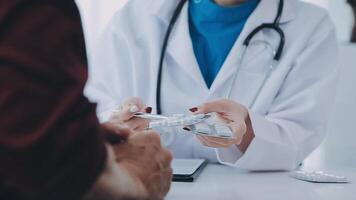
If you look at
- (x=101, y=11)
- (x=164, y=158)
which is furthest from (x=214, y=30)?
(x=164, y=158)

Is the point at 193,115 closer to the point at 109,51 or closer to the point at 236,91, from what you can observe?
the point at 236,91

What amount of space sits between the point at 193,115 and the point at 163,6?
0.49m

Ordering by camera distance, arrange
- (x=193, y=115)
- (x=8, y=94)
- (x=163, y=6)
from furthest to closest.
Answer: (x=163, y=6) < (x=193, y=115) < (x=8, y=94)

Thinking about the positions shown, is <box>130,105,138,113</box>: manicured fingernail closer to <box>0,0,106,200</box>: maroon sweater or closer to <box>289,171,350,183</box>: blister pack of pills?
<box>289,171,350,183</box>: blister pack of pills

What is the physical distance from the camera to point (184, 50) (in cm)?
117

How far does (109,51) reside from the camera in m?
1.25

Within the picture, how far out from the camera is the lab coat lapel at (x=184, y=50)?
1142mm

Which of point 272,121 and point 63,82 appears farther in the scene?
point 272,121

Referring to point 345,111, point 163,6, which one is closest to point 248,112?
point 163,6

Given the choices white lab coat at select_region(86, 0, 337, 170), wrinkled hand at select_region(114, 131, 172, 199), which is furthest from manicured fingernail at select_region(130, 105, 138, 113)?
wrinkled hand at select_region(114, 131, 172, 199)

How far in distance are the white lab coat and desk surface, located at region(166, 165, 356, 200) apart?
0.42ft

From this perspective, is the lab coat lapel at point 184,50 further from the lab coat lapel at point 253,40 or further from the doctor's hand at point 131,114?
the doctor's hand at point 131,114

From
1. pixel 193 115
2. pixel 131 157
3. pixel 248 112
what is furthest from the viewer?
pixel 248 112

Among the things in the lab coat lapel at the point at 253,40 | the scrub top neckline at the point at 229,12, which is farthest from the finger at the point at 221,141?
the scrub top neckline at the point at 229,12
